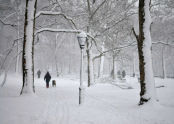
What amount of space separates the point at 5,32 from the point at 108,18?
2530cm

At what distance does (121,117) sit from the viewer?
6.31 metres

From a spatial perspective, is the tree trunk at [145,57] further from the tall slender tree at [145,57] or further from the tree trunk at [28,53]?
the tree trunk at [28,53]

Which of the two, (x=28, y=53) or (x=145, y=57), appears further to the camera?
(x=28, y=53)

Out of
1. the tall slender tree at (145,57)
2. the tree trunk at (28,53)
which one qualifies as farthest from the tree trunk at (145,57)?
the tree trunk at (28,53)

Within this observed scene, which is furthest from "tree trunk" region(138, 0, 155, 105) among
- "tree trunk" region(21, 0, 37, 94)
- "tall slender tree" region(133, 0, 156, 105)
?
"tree trunk" region(21, 0, 37, 94)

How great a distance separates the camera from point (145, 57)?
7.54 meters

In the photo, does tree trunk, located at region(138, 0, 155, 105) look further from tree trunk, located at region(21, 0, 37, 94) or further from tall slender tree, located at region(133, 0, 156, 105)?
tree trunk, located at region(21, 0, 37, 94)

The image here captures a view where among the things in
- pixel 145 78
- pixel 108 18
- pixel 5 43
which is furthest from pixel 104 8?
pixel 5 43

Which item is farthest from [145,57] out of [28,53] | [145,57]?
[28,53]

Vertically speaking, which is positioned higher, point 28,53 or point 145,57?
point 28,53

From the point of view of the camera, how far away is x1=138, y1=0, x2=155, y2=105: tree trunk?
24.1 ft

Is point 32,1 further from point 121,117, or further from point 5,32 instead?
point 5,32

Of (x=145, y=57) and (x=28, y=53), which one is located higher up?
(x=28, y=53)

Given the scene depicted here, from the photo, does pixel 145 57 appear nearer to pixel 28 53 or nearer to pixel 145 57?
pixel 145 57
